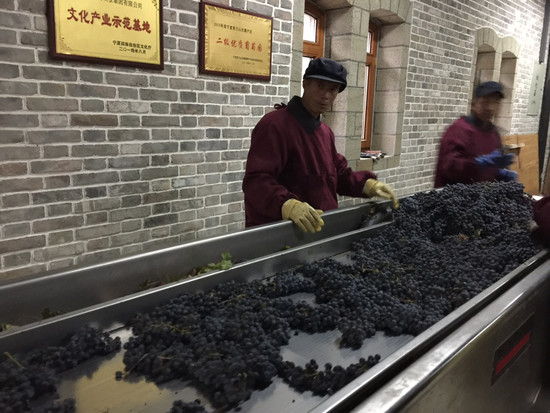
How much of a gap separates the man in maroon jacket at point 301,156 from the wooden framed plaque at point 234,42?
1.21 meters

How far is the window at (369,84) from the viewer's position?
5.62 metres

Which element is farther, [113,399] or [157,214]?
[157,214]

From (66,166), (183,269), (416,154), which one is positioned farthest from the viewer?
(416,154)

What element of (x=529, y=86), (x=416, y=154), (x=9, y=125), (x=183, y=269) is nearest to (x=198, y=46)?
(x=9, y=125)

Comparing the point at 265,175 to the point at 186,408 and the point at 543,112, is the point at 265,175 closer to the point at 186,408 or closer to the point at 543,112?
the point at 186,408

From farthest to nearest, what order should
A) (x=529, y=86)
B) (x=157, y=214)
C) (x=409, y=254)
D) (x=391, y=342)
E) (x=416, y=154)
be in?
1. (x=529, y=86)
2. (x=416, y=154)
3. (x=157, y=214)
4. (x=409, y=254)
5. (x=391, y=342)

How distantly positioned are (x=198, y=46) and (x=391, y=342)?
2.88 m

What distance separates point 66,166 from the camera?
280 cm

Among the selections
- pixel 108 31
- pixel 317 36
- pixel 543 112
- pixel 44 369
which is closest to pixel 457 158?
pixel 317 36

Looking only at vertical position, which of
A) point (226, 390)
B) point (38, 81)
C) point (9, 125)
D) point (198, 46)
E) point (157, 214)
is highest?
point (198, 46)

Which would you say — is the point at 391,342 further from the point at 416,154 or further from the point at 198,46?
the point at 416,154

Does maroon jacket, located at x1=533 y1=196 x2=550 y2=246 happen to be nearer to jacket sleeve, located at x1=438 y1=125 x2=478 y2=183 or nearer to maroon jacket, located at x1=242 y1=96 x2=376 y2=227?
maroon jacket, located at x1=242 y1=96 x2=376 y2=227

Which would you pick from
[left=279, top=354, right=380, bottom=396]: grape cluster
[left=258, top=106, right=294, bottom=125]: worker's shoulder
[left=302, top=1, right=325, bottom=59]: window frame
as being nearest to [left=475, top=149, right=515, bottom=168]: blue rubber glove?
[left=258, top=106, right=294, bottom=125]: worker's shoulder

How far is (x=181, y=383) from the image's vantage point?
977mm
